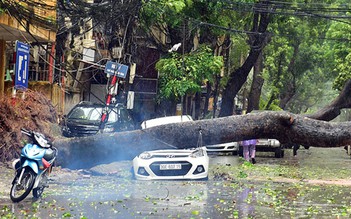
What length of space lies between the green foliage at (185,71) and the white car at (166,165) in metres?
10.6

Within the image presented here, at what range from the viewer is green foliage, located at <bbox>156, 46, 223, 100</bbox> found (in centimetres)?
2653

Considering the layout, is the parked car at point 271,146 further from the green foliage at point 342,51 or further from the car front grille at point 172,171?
the car front grille at point 172,171

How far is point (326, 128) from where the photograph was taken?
9.80m

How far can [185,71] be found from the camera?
27188mm

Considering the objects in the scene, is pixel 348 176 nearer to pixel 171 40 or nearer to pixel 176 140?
pixel 176 140

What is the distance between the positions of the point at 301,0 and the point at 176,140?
888 inches

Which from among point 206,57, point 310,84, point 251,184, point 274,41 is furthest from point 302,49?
point 251,184

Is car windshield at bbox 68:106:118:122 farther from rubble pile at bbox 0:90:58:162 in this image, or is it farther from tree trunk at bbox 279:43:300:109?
tree trunk at bbox 279:43:300:109

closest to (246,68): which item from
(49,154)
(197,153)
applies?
(197,153)

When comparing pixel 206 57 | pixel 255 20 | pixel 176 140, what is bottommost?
pixel 176 140

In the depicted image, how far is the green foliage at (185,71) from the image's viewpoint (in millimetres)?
26531

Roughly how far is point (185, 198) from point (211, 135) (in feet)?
Result: 5.61

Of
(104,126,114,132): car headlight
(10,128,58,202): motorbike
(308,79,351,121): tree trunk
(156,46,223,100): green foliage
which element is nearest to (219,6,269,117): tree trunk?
(156,46,223,100): green foliage

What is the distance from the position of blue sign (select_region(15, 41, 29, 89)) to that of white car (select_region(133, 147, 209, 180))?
3.75 metres
